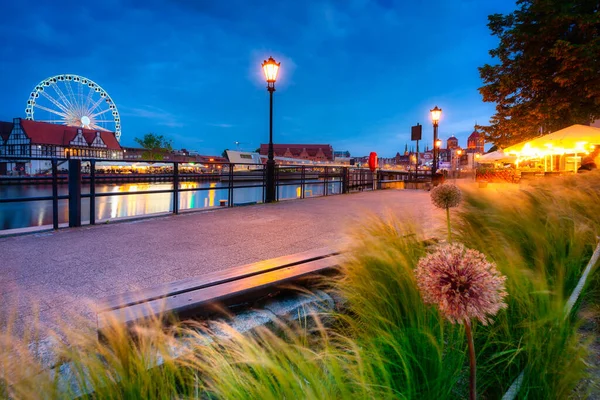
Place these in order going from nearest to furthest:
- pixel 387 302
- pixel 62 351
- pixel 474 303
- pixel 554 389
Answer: pixel 474 303
pixel 62 351
pixel 554 389
pixel 387 302

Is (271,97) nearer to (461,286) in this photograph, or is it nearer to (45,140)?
(461,286)

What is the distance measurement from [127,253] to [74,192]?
7.83 feet

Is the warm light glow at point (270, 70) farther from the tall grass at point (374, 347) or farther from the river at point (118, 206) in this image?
the tall grass at point (374, 347)

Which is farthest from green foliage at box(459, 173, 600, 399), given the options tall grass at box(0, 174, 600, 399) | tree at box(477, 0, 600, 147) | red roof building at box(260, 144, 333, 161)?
red roof building at box(260, 144, 333, 161)

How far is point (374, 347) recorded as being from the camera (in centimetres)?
143

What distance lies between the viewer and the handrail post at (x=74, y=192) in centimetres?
546

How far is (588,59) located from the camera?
12.9 m

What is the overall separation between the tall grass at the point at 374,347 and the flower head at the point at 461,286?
35 centimetres

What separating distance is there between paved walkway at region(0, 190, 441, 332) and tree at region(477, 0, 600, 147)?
1327cm

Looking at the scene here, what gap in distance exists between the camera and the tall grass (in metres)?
1.09

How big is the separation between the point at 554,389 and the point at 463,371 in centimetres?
37

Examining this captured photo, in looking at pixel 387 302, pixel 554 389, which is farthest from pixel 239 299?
pixel 554 389

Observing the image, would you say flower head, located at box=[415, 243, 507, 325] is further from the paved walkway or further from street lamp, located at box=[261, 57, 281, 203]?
street lamp, located at box=[261, 57, 281, 203]

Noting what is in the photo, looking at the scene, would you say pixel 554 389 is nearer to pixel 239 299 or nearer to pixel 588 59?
pixel 239 299
